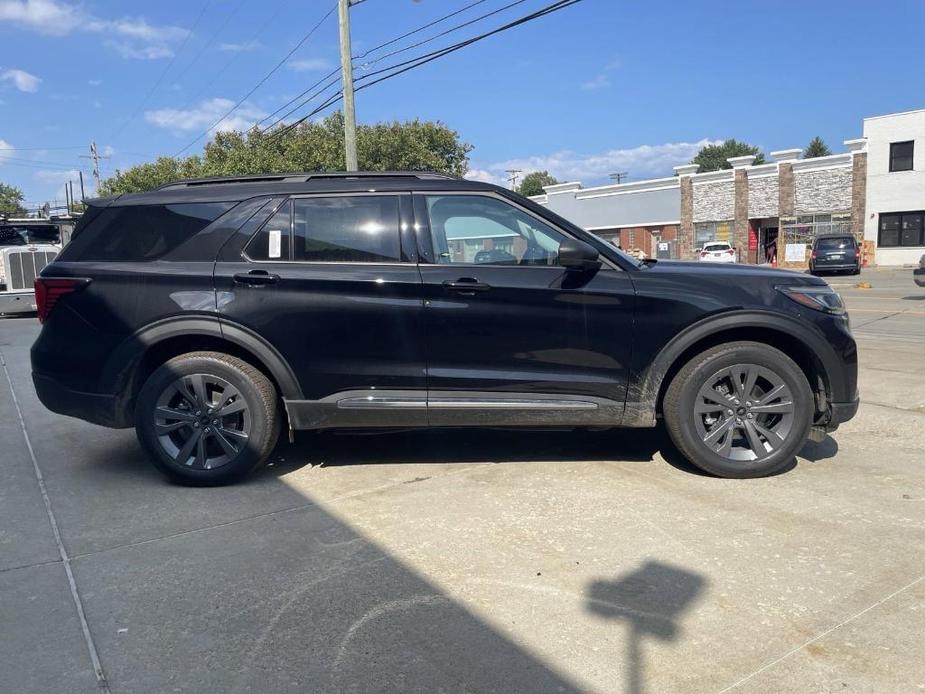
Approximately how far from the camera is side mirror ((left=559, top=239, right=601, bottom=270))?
4297 millimetres

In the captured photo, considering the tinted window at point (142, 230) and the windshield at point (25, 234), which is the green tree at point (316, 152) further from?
the tinted window at point (142, 230)

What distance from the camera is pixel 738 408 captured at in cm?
450

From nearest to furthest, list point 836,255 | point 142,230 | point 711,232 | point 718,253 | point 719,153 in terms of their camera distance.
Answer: point 142,230 → point 836,255 → point 718,253 → point 711,232 → point 719,153

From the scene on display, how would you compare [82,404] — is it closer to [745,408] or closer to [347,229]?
[347,229]

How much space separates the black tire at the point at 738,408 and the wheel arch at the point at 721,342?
0.28 feet

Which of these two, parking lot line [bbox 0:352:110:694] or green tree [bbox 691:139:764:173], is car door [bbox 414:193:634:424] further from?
green tree [bbox 691:139:764:173]

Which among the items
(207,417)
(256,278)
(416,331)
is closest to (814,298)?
(416,331)

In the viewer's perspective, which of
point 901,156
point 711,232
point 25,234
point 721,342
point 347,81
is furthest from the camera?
point 711,232

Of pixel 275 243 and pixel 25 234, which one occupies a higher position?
pixel 25 234

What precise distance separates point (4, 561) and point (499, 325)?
2918mm

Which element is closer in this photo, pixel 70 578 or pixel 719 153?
pixel 70 578

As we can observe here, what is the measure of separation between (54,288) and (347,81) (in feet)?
42.1

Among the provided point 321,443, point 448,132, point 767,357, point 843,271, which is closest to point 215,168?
point 448,132

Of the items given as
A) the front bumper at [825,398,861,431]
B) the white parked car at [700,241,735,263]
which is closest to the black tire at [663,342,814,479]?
the front bumper at [825,398,861,431]
